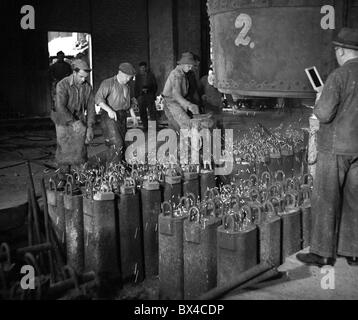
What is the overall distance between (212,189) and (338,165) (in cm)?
239

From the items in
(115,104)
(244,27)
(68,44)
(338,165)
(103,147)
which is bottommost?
(103,147)

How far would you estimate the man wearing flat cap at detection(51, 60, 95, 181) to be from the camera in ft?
26.1

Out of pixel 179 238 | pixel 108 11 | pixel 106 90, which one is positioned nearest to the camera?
pixel 179 238

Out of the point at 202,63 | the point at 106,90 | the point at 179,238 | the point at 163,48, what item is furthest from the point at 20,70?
Answer: the point at 179,238

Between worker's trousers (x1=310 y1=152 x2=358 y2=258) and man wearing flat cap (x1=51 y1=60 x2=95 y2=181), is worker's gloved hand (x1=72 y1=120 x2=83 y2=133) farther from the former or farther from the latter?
worker's trousers (x1=310 y1=152 x2=358 y2=258)

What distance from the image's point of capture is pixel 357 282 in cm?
455

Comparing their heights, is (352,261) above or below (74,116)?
below

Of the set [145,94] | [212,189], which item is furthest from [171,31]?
[212,189]

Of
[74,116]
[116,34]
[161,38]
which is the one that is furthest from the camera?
[161,38]

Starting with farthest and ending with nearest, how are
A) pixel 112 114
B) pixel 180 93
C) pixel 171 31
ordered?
pixel 171 31
pixel 180 93
pixel 112 114

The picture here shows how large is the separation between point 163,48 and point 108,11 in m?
2.55

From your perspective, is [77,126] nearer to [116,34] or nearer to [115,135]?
[115,135]

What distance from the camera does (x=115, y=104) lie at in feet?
30.1
